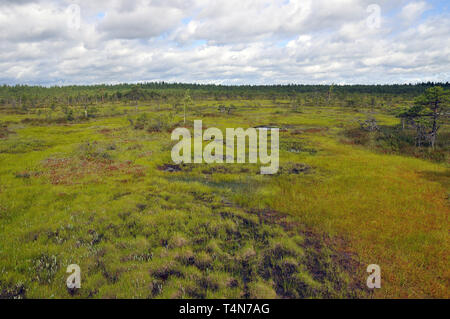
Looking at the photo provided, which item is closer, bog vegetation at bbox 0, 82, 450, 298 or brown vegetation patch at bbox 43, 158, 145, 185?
bog vegetation at bbox 0, 82, 450, 298

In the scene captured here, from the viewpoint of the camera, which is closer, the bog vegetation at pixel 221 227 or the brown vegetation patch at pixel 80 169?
the bog vegetation at pixel 221 227

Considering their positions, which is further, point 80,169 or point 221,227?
point 80,169

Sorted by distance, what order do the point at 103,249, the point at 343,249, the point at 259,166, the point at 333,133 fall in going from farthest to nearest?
the point at 333,133 → the point at 259,166 → the point at 343,249 → the point at 103,249

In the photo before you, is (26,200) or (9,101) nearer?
(26,200)

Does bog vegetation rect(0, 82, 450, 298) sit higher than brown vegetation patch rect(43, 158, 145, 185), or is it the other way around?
brown vegetation patch rect(43, 158, 145, 185)

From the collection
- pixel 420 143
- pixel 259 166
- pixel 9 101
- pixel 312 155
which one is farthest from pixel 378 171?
pixel 9 101

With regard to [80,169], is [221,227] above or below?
below

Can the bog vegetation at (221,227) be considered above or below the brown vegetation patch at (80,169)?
below

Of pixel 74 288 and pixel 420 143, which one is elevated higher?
pixel 420 143
